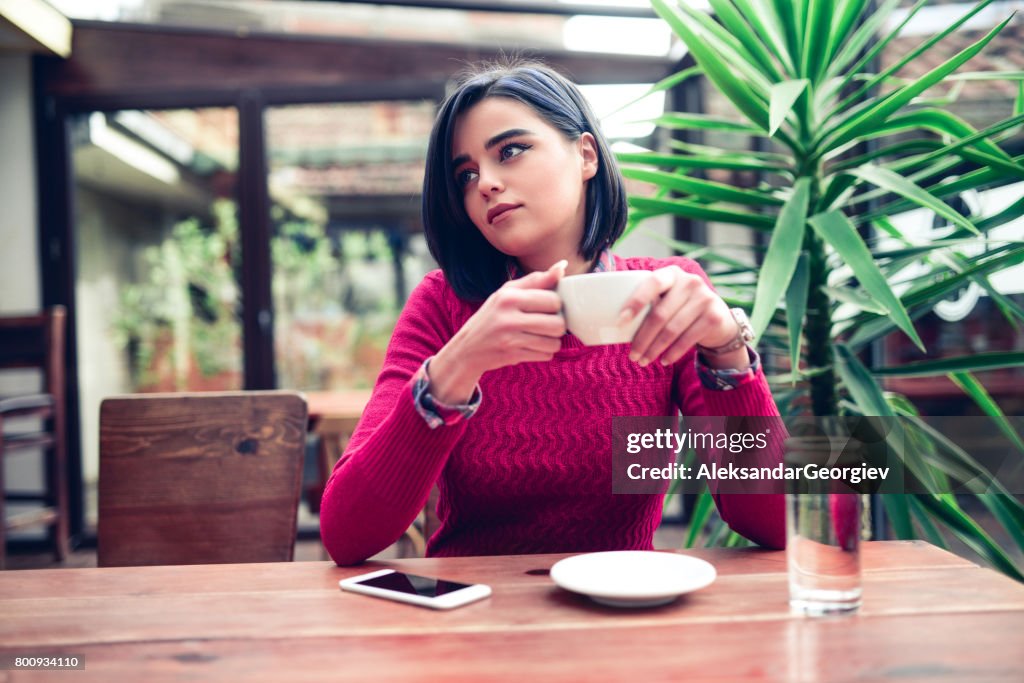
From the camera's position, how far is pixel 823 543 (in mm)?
706

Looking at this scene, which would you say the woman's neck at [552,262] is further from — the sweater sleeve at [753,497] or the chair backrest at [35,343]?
the chair backrest at [35,343]

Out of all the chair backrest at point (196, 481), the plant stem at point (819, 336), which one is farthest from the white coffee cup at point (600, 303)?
the plant stem at point (819, 336)

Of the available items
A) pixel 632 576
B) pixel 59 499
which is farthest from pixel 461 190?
pixel 59 499

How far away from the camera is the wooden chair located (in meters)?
3.42

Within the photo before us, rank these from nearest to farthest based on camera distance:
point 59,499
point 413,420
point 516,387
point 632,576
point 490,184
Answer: point 632,576 → point 413,420 → point 490,184 → point 516,387 → point 59,499

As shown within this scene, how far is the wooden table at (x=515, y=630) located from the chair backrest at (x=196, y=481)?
37 centimetres

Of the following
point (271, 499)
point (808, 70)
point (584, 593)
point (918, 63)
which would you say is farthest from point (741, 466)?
point (918, 63)

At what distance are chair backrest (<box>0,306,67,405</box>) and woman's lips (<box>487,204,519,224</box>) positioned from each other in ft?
10.5

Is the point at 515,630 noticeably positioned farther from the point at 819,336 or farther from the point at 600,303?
the point at 819,336

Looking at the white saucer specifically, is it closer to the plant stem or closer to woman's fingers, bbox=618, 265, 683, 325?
woman's fingers, bbox=618, 265, 683, 325

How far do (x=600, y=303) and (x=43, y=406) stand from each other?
362cm

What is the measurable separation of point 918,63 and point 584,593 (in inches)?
80.9

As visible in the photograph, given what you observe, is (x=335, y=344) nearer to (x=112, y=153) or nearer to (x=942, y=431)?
(x=112, y=153)

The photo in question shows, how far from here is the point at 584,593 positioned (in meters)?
0.72
